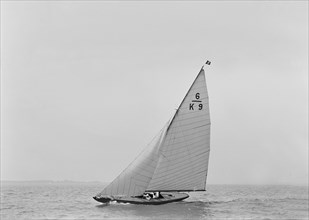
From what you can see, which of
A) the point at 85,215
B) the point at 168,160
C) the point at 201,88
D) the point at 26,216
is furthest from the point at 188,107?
the point at 26,216

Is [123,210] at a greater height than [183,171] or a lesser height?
lesser

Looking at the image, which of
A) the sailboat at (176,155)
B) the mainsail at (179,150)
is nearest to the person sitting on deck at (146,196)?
the sailboat at (176,155)

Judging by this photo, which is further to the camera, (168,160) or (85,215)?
(168,160)

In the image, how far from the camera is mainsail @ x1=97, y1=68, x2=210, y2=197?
4819 cm

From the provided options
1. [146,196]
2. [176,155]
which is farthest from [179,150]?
[146,196]

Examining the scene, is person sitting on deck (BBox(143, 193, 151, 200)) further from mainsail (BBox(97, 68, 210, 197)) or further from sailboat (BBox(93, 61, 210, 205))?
mainsail (BBox(97, 68, 210, 197))

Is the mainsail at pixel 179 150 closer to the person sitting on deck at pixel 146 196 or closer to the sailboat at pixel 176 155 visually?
the sailboat at pixel 176 155

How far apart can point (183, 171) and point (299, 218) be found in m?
11.8

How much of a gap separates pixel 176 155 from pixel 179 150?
0.58 m

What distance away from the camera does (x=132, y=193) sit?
157 ft

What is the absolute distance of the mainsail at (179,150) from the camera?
48.2 meters

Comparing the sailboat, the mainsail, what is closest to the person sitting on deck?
the sailboat

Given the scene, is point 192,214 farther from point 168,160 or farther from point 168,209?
point 168,160

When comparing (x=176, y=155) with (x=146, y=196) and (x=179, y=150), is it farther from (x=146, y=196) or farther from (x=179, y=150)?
(x=146, y=196)
